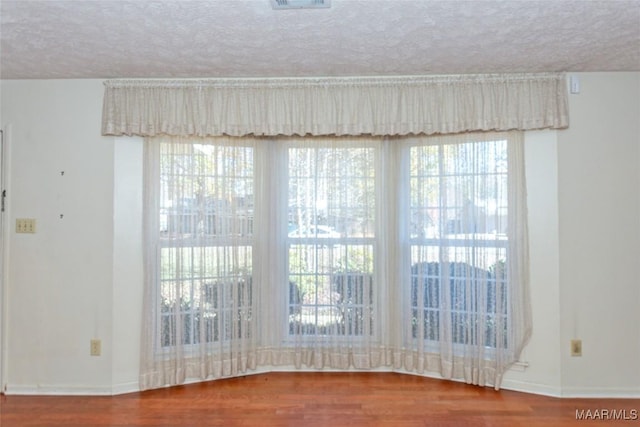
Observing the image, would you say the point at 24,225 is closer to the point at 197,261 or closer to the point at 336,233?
the point at 197,261


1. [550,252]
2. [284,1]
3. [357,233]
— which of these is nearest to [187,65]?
[284,1]

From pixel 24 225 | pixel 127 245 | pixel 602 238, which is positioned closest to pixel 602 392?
pixel 602 238

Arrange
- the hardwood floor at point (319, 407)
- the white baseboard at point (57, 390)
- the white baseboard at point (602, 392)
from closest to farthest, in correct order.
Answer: the hardwood floor at point (319, 407), the white baseboard at point (602, 392), the white baseboard at point (57, 390)

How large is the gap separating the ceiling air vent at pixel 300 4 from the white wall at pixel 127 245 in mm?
1583

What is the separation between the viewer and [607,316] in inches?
107

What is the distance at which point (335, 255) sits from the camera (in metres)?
3.09

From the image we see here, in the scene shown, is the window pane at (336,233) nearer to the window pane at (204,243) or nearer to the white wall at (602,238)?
the window pane at (204,243)

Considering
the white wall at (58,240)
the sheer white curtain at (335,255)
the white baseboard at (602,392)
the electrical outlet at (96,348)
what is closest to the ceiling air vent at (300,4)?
the sheer white curtain at (335,255)

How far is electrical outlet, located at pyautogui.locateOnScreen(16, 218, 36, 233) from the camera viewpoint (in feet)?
9.31

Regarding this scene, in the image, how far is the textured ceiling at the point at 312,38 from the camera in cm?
197

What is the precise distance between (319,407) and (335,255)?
109cm

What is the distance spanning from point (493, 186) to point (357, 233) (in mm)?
1058

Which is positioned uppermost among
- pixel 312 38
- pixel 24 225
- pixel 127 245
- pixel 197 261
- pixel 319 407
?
pixel 312 38

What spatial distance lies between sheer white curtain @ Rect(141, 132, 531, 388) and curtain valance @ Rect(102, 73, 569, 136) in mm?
191
